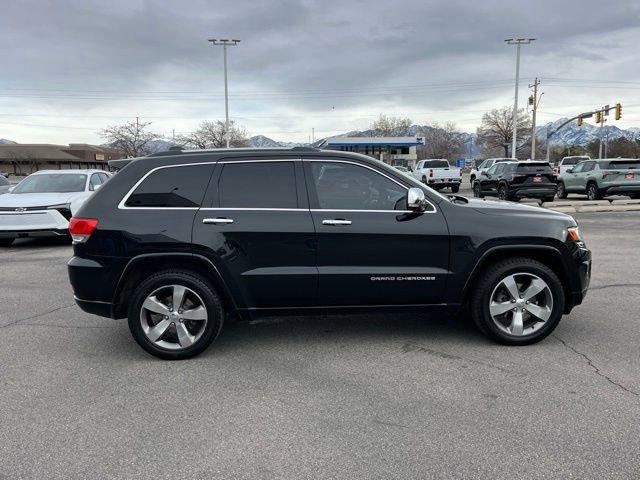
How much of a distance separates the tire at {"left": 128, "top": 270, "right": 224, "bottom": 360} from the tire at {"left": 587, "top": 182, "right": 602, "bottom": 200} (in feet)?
62.8

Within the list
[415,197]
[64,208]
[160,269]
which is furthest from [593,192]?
[160,269]

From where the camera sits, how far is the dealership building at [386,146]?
51031 mm

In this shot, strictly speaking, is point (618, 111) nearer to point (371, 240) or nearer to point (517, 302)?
point (517, 302)

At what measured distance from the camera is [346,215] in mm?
4379

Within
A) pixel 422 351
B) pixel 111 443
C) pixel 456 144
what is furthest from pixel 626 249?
pixel 456 144

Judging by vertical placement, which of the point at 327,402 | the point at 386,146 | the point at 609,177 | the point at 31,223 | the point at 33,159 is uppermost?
the point at 386,146

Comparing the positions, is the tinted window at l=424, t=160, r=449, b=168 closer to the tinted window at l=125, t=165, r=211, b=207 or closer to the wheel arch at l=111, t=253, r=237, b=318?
the tinted window at l=125, t=165, r=211, b=207

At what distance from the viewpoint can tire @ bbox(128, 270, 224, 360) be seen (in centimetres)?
430

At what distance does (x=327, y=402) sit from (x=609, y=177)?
19050 mm

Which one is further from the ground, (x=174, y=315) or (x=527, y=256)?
(x=527, y=256)

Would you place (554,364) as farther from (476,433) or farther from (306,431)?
(306,431)

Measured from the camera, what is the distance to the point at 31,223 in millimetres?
10258

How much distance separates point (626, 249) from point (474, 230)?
6.97m

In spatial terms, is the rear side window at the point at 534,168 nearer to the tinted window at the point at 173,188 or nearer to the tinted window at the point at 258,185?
the tinted window at the point at 258,185
